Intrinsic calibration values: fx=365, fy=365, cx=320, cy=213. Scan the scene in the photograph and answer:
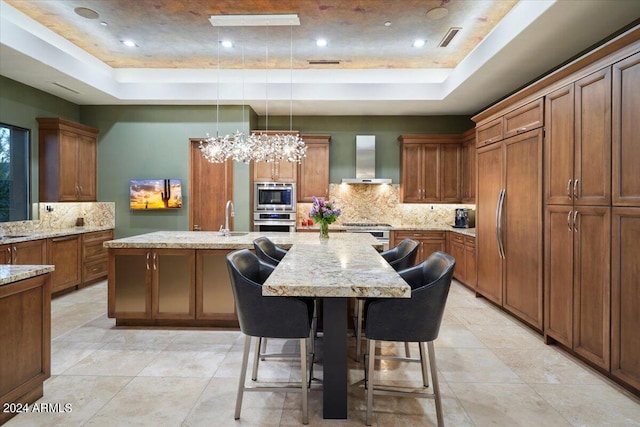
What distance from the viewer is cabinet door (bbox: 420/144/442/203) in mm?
6535

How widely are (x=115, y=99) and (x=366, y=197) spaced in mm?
4568

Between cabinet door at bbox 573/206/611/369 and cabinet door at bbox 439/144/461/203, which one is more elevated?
cabinet door at bbox 439/144/461/203

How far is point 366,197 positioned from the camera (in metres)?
6.93

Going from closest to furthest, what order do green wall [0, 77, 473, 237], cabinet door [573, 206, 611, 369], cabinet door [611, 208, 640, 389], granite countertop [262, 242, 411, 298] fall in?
1. granite countertop [262, 242, 411, 298]
2. cabinet door [611, 208, 640, 389]
3. cabinet door [573, 206, 611, 369]
4. green wall [0, 77, 473, 237]

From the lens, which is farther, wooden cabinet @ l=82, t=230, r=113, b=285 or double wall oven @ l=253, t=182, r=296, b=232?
double wall oven @ l=253, t=182, r=296, b=232

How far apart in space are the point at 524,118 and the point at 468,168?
2605 mm

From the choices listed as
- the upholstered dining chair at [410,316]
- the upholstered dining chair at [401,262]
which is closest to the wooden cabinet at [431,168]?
the upholstered dining chair at [401,262]

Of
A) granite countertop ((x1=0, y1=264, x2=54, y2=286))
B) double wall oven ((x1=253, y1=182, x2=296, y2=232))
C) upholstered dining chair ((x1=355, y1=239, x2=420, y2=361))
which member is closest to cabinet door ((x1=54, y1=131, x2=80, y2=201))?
double wall oven ((x1=253, y1=182, x2=296, y2=232))

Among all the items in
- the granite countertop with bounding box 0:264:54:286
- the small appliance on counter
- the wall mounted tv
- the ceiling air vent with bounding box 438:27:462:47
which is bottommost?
the granite countertop with bounding box 0:264:54:286

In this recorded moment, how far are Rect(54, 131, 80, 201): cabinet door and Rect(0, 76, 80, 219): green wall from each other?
301 millimetres

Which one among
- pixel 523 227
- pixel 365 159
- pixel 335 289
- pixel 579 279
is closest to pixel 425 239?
pixel 365 159

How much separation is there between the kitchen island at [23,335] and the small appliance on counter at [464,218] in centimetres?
579

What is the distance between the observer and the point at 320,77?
5.93 metres

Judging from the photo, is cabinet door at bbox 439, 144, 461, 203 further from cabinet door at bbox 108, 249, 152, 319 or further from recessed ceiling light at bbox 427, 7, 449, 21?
cabinet door at bbox 108, 249, 152, 319
